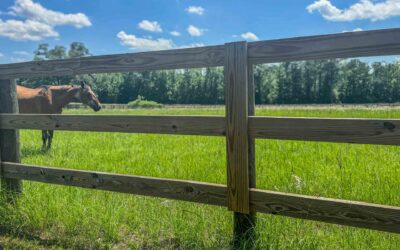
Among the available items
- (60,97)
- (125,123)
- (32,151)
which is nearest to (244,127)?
(125,123)

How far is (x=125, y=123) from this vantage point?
3.29 metres

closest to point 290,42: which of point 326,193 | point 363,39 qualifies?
point 363,39

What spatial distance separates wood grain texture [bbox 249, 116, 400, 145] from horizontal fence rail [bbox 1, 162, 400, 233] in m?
0.45

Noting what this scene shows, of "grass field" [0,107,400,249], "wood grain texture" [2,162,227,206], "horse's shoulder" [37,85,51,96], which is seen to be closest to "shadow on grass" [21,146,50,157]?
"horse's shoulder" [37,85,51,96]

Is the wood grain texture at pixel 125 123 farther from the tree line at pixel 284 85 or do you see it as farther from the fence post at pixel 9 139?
the tree line at pixel 284 85

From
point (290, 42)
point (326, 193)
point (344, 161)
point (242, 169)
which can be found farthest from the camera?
point (344, 161)

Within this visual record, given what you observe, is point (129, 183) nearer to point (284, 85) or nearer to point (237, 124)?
point (237, 124)

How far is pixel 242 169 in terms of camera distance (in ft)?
9.10

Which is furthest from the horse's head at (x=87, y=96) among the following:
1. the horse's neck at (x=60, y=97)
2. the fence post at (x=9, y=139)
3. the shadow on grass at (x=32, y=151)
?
the fence post at (x=9, y=139)

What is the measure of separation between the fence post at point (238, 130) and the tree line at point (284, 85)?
5650 cm

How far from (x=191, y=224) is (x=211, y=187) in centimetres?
53

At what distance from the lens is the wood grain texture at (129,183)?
295cm

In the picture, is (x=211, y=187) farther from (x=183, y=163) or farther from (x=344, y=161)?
(x=344, y=161)

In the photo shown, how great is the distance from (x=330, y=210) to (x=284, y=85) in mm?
73303
